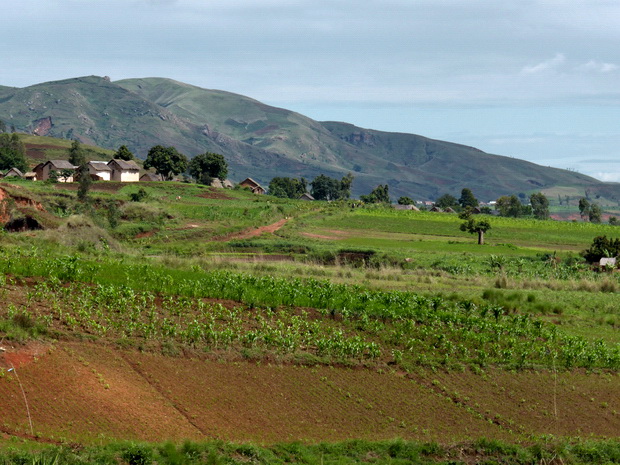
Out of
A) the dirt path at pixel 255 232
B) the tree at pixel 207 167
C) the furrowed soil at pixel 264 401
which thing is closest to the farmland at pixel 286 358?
the furrowed soil at pixel 264 401

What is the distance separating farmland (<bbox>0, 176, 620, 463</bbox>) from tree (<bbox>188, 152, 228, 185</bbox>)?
108423 mm

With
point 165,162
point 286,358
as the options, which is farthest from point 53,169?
point 286,358

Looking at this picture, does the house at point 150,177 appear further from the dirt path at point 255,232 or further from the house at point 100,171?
the dirt path at point 255,232

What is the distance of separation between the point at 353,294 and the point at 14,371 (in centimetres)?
1648

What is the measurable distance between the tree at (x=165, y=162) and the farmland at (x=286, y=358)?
9625 centimetres

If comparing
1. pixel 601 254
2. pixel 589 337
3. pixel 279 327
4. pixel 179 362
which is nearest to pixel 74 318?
pixel 179 362

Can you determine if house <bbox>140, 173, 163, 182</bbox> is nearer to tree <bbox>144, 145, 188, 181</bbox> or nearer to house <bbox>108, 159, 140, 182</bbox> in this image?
tree <bbox>144, 145, 188, 181</bbox>

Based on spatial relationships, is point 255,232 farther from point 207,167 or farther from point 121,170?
point 207,167

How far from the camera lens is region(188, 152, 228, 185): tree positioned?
507 feet

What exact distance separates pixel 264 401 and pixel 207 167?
5252 inches

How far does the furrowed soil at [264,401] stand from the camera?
20344mm

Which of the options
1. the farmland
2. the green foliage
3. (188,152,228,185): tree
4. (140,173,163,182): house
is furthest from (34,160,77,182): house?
the farmland

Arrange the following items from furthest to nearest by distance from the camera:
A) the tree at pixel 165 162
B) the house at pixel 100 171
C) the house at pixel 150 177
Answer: the tree at pixel 165 162 < the house at pixel 150 177 < the house at pixel 100 171

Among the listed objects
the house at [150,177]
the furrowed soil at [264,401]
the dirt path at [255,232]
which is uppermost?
the house at [150,177]
